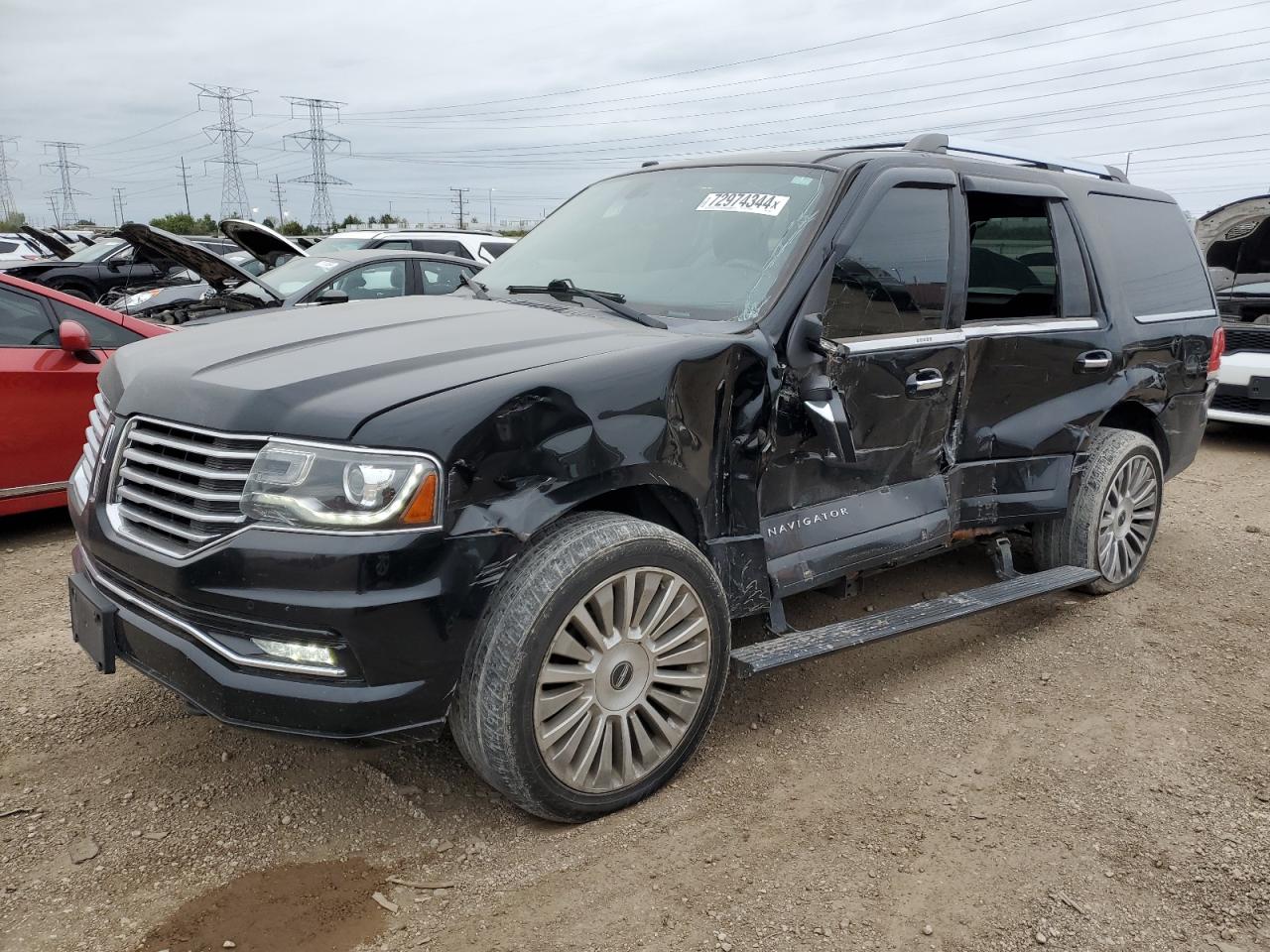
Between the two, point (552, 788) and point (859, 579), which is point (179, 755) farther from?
point (859, 579)

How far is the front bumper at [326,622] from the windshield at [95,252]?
1520 cm

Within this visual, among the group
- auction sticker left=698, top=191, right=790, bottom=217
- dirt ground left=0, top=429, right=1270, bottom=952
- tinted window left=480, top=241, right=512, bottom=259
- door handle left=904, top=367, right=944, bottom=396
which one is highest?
auction sticker left=698, top=191, right=790, bottom=217

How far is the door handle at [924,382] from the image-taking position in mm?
3535

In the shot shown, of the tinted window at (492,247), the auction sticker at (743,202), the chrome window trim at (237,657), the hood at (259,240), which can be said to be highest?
the auction sticker at (743,202)

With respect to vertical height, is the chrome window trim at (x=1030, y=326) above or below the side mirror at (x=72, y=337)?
above

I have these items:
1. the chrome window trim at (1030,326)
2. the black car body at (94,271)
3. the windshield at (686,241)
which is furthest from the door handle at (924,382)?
the black car body at (94,271)

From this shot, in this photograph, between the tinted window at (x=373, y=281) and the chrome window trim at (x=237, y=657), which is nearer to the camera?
the chrome window trim at (x=237, y=657)

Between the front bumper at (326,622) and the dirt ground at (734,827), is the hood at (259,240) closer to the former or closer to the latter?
the dirt ground at (734,827)

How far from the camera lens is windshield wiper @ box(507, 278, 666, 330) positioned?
3188 mm

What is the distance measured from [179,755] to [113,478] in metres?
0.98

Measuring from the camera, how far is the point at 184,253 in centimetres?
619

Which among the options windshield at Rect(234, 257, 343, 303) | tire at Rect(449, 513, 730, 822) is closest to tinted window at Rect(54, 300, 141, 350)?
windshield at Rect(234, 257, 343, 303)

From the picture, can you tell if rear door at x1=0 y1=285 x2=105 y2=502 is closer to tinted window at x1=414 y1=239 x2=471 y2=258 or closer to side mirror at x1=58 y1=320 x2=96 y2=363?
side mirror at x1=58 y1=320 x2=96 y2=363

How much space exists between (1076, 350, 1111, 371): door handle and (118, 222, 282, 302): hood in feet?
14.7
